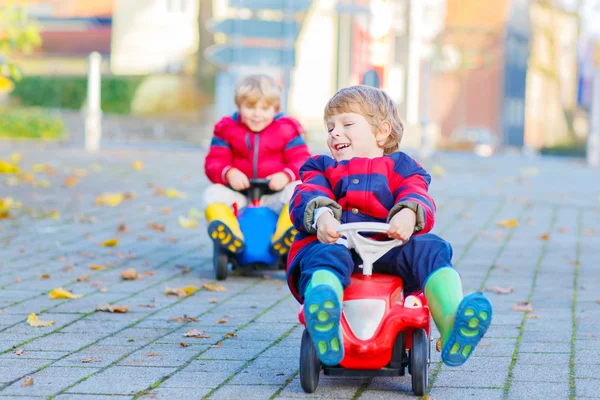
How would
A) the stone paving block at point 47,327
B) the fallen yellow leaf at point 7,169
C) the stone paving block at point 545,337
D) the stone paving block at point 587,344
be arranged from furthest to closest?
the fallen yellow leaf at point 7,169, the stone paving block at point 47,327, the stone paving block at point 545,337, the stone paving block at point 587,344

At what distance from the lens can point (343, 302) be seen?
413 cm

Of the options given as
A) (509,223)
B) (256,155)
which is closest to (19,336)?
(256,155)

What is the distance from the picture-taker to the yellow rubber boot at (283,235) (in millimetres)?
7023

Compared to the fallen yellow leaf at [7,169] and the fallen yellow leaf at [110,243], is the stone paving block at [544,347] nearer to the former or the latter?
the fallen yellow leaf at [110,243]

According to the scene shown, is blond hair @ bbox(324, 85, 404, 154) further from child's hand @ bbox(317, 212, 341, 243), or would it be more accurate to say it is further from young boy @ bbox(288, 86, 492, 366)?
child's hand @ bbox(317, 212, 341, 243)

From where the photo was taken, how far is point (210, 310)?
235 inches

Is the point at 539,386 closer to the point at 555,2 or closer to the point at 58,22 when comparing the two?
the point at 58,22

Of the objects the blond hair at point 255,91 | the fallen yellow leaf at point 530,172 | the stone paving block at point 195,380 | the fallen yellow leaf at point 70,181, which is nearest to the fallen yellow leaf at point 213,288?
the blond hair at point 255,91

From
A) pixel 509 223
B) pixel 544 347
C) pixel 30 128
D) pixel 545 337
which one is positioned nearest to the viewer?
pixel 544 347

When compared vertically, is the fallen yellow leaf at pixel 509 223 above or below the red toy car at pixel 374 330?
below

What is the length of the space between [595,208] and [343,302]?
27.1ft

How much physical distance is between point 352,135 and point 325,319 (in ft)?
2.88

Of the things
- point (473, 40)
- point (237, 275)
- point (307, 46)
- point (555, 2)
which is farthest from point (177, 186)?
point (555, 2)

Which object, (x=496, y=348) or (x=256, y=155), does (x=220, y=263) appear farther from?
(x=496, y=348)
